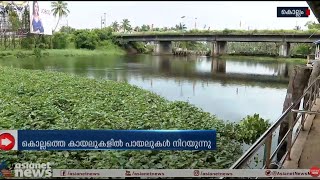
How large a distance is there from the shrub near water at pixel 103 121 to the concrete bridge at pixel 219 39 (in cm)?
3270

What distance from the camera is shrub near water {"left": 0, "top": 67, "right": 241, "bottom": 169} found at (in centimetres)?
577

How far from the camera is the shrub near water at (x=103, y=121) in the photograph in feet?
18.9

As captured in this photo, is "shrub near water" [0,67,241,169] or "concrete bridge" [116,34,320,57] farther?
"concrete bridge" [116,34,320,57]

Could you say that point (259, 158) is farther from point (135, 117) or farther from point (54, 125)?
point (54, 125)

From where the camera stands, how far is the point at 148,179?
322 centimetres

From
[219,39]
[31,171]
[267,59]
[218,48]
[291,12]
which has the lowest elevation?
[31,171]

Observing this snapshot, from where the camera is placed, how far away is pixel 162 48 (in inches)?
2446

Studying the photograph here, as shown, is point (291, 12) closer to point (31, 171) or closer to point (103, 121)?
point (31, 171)

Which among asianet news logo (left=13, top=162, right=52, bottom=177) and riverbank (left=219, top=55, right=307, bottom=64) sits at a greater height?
riverbank (left=219, top=55, right=307, bottom=64)

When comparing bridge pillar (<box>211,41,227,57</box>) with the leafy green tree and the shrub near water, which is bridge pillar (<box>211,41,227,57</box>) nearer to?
the leafy green tree

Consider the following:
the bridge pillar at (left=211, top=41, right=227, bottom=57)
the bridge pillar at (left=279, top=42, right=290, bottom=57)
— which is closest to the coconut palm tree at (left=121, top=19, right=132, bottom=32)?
the bridge pillar at (left=211, top=41, right=227, bottom=57)

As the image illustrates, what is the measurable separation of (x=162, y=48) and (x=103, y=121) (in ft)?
178

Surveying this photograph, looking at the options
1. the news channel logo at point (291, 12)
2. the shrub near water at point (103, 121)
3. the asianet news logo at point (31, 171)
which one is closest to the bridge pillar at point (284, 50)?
the shrub near water at point (103, 121)

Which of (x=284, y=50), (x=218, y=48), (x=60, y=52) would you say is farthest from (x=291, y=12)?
(x=218, y=48)
